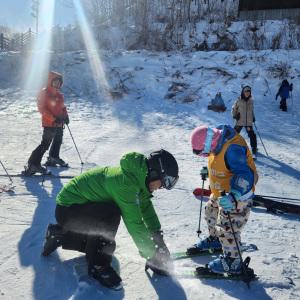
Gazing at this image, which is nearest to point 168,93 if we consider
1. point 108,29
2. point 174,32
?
point 174,32

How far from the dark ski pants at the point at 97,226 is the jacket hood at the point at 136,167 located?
379 mm

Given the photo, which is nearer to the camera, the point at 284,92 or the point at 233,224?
the point at 233,224

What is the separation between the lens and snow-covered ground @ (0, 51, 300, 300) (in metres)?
3.80

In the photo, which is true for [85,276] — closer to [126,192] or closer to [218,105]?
[126,192]

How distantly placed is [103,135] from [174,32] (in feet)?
41.1

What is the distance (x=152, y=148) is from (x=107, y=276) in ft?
20.5

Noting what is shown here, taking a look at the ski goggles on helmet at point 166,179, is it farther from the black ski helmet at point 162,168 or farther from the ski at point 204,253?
the ski at point 204,253

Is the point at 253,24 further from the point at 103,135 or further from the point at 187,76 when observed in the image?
the point at 103,135

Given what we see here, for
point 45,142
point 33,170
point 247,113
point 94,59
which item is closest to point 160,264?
point 33,170

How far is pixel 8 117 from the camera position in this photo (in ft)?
43.8

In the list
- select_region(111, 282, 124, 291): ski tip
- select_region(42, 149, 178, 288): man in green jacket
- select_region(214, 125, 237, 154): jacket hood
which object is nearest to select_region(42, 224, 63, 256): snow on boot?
select_region(42, 149, 178, 288): man in green jacket

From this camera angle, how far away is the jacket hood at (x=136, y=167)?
348 centimetres

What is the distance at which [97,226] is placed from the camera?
3.73 m

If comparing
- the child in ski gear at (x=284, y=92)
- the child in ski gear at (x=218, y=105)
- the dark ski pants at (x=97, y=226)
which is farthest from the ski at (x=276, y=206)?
the child in ski gear at (x=284, y=92)
